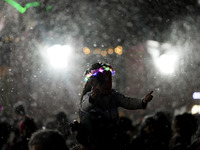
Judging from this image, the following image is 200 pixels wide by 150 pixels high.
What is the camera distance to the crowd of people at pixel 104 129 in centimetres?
165

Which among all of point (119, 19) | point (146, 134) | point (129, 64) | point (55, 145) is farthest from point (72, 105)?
point (55, 145)

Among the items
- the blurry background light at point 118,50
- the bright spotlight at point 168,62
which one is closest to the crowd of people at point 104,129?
the bright spotlight at point 168,62

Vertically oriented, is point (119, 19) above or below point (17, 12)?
above

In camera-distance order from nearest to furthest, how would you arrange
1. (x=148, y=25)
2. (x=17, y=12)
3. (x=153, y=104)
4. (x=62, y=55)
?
(x=17, y=12) → (x=153, y=104) → (x=62, y=55) → (x=148, y=25)

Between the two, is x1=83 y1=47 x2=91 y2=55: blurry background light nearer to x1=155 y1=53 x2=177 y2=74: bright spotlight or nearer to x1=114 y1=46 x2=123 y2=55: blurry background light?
x1=114 y1=46 x2=123 y2=55: blurry background light

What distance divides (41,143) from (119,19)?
1032cm

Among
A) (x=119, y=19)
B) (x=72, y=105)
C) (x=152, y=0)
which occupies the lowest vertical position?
(x=72, y=105)

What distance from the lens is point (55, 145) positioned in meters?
1.64

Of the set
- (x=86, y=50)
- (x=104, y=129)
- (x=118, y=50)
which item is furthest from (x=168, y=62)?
(x=104, y=129)

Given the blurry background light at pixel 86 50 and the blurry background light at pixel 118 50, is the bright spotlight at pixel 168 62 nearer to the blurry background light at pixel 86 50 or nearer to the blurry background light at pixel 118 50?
the blurry background light at pixel 118 50

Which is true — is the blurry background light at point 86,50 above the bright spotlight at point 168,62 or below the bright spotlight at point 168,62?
above

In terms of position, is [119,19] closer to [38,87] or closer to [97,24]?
[97,24]

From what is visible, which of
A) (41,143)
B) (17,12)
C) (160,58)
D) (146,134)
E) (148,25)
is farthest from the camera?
(148,25)

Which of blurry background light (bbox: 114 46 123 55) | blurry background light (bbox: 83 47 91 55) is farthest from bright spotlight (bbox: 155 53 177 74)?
blurry background light (bbox: 83 47 91 55)
